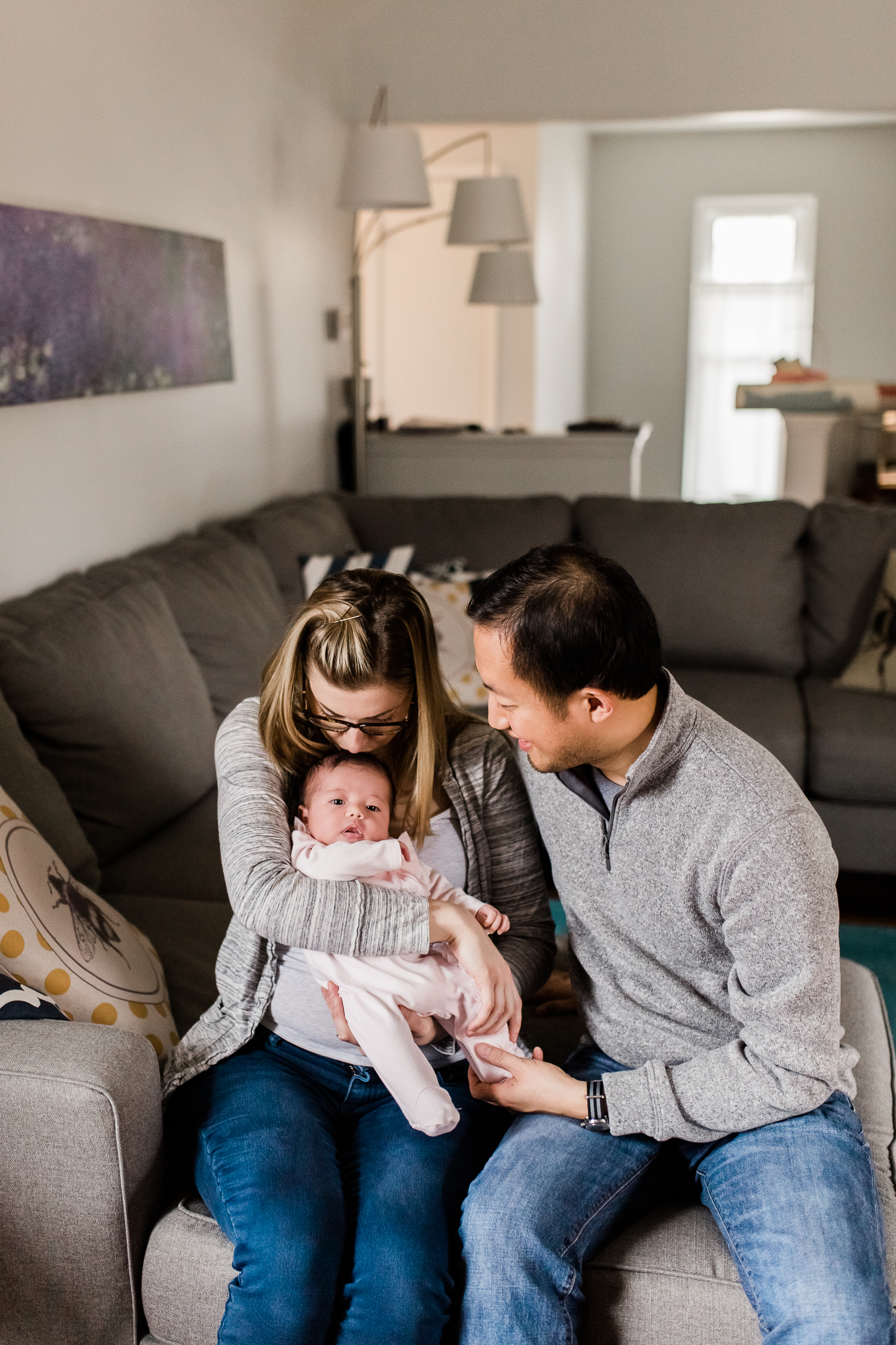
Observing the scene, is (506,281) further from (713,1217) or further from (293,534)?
(713,1217)

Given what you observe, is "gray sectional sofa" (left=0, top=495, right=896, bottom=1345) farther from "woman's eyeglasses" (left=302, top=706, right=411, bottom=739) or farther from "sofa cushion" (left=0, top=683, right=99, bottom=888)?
"woman's eyeglasses" (left=302, top=706, right=411, bottom=739)

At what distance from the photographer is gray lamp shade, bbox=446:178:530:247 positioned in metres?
4.20

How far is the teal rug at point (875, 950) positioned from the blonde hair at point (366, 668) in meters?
1.48

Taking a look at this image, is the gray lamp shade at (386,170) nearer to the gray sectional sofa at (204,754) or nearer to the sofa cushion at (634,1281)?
the gray sectional sofa at (204,754)

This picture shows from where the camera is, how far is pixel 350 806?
1.40 m

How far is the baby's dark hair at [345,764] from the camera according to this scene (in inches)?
56.1

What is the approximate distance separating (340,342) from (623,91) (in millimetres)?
1316

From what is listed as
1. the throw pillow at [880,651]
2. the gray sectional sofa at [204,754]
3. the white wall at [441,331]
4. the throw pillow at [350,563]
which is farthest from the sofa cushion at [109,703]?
the white wall at [441,331]

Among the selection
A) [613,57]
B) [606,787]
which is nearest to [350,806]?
[606,787]

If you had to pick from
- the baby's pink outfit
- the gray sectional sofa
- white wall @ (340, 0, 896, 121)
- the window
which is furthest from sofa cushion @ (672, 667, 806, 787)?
the window

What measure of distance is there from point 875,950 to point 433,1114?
70.4 inches

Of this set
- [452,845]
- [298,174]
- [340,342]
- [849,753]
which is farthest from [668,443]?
[452,845]

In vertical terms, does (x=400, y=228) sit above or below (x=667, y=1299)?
above

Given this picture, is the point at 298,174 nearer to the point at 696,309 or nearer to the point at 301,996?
the point at 301,996
